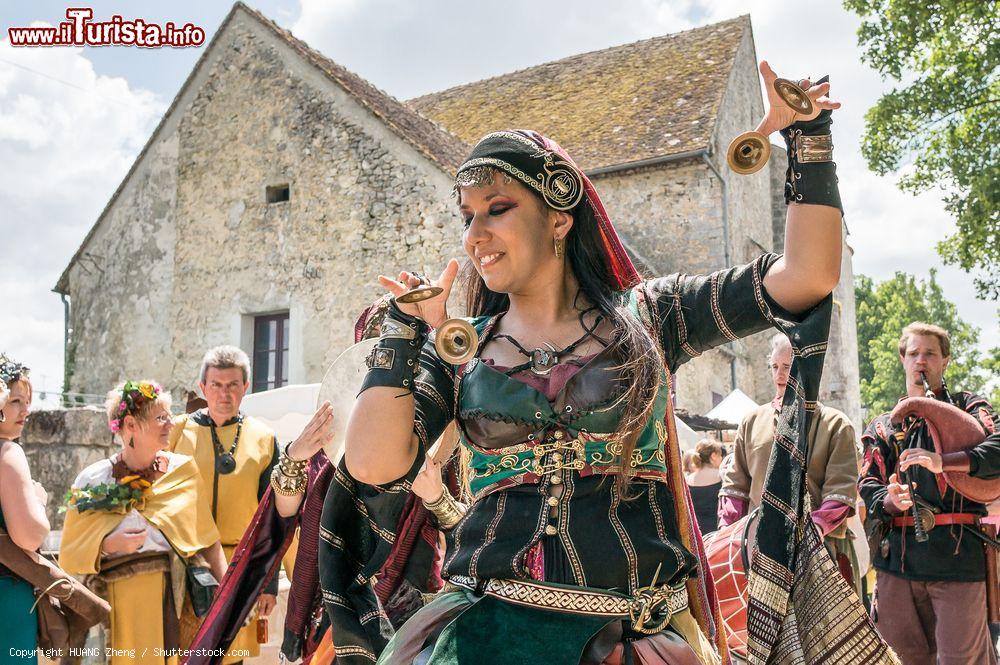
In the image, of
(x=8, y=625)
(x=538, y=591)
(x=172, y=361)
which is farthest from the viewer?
(x=172, y=361)

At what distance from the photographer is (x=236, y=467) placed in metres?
5.74

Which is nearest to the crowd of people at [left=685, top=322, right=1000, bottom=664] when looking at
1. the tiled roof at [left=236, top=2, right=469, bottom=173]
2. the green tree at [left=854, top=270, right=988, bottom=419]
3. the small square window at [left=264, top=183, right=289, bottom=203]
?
the tiled roof at [left=236, top=2, right=469, bottom=173]

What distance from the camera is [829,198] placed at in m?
2.12

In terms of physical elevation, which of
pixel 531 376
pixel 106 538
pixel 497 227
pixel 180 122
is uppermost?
pixel 180 122

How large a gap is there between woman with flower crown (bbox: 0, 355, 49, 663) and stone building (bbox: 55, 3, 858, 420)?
960 cm

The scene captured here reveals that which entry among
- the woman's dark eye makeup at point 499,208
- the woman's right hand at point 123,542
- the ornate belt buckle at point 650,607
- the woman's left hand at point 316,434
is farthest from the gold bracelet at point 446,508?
the woman's right hand at point 123,542

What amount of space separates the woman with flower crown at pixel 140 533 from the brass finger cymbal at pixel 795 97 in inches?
164

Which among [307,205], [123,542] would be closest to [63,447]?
[123,542]

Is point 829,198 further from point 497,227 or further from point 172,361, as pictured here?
point 172,361

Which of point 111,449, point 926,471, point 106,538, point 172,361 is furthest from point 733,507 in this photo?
point 172,361

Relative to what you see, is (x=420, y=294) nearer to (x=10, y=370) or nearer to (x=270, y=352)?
(x=10, y=370)

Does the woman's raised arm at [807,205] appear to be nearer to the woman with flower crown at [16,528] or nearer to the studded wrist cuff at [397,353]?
the studded wrist cuff at [397,353]

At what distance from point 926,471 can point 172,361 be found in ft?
44.4

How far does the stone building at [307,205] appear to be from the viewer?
601 inches
